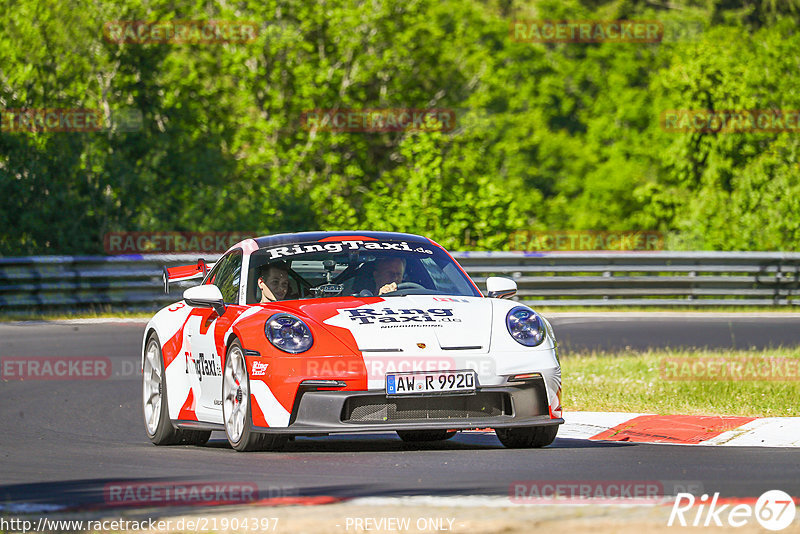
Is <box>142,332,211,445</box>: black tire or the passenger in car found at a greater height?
the passenger in car

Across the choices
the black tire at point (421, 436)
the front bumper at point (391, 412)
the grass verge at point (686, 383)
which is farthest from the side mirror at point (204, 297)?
the grass verge at point (686, 383)

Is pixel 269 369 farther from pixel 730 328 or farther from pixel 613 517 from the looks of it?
pixel 730 328

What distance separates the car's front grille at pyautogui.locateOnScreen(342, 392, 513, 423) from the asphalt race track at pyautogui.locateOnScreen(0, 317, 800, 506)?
9.0 inches

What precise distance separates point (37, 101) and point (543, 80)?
31.6 meters

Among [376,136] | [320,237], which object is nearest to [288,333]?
[320,237]

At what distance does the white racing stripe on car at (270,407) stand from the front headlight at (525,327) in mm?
1446

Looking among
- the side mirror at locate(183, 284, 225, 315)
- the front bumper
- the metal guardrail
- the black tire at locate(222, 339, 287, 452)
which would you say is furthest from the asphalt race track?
the metal guardrail

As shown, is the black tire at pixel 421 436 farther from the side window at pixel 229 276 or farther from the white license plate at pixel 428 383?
the white license plate at pixel 428 383

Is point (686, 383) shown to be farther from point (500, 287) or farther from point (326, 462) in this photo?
point (326, 462)

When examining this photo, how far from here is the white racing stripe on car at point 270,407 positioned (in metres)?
8.01

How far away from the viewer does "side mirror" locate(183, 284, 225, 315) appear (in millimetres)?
8812

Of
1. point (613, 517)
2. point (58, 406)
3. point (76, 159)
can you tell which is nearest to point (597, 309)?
point (76, 159)

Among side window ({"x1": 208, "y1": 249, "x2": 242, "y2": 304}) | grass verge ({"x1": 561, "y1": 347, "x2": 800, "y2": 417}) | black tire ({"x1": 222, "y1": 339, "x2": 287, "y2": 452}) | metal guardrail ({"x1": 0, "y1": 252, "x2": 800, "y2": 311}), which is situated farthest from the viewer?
metal guardrail ({"x1": 0, "y1": 252, "x2": 800, "y2": 311})

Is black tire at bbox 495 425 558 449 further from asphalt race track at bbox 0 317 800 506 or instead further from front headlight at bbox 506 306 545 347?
front headlight at bbox 506 306 545 347
